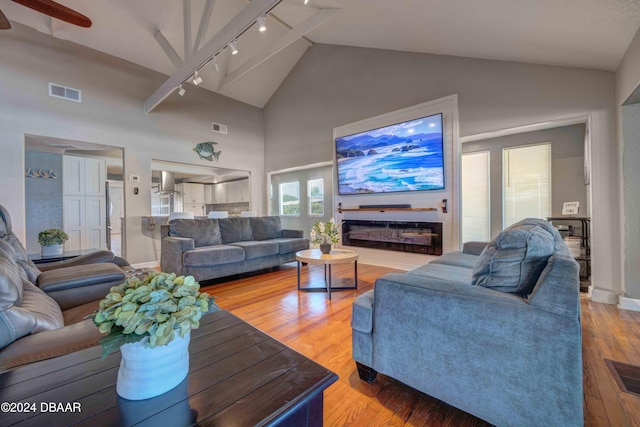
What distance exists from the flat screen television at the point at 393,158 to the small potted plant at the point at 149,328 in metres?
3.85

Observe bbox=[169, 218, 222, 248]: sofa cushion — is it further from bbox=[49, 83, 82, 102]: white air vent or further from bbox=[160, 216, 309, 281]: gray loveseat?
bbox=[49, 83, 82, 102]: white air vent

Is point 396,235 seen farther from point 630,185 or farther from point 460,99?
point 630,185

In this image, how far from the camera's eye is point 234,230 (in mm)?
4277

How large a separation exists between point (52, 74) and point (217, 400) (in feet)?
18.3

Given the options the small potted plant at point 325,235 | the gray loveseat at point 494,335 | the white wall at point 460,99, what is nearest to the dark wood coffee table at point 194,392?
the gray loveseat at point 494,335

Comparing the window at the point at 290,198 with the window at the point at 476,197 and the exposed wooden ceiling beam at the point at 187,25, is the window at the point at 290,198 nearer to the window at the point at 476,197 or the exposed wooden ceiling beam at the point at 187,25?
the exposed wooden ceiling beam at the point at 187,25

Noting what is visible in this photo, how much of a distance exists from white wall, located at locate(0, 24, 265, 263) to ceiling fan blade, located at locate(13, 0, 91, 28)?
211cm

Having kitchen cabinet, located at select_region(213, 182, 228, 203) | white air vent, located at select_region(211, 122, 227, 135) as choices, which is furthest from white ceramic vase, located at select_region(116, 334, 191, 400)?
kitchen cabinet, located at select_region(213, 182, 228, 203)

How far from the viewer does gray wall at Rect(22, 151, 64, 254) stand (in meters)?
4.11

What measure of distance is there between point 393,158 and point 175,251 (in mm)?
3552

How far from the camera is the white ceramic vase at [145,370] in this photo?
0.66 metres

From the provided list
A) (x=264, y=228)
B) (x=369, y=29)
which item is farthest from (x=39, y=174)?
(x=369, y=29)

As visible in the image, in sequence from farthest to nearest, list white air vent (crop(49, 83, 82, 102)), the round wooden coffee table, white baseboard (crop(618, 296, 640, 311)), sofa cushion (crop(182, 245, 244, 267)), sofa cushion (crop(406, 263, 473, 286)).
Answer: white air vent (crop(49, 83, 82, 102))
sofa cushion (crop(182, 245, 244, 267))
the round wooden coffee table
white baseboard (crop(618, 296, 640, 311))
sofa cushion (crop(406, 263, 473, 286))

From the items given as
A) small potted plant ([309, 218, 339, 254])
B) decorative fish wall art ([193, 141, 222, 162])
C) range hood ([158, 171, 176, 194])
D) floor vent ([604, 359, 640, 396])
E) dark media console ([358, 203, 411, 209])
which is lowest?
floor vent ([604, 359, 640, 396])
